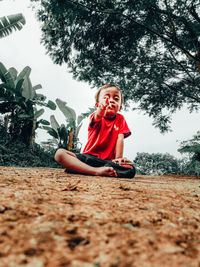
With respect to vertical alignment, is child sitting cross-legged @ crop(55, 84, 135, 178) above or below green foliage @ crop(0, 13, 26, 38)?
below

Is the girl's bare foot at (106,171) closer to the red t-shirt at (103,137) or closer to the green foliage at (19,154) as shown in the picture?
the red t-shirt at (103,137)

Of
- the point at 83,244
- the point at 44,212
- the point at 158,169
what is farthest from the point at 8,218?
the point at 158,169

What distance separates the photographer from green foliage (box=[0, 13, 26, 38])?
3503 millimetres

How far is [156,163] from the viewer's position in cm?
980

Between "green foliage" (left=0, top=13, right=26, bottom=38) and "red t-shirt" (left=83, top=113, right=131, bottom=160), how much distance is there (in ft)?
10.1

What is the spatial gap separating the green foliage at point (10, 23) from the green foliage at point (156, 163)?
8.27m

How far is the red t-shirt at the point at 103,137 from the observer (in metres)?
2.03

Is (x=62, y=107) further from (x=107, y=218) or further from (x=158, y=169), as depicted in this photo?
(x=158, y=169)

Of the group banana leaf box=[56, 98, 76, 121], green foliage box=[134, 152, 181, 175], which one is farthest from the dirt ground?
green foliage box=[134, 152, 181, 175]

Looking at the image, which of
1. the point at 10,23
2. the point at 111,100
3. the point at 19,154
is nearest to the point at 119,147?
the point at 111,100

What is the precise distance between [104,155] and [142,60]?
3600 mm

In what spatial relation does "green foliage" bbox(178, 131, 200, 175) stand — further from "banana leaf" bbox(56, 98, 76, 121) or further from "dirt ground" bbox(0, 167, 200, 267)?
"dirt ground" bbox(0, 167, 200, 267)

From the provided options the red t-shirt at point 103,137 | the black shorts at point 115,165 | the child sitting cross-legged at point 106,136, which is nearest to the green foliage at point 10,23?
the child sitting cross-legged at point 106,136

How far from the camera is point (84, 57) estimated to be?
438cm
